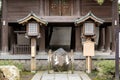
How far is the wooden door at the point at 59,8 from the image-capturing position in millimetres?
24016

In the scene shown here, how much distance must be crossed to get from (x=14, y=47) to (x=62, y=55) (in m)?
4.05

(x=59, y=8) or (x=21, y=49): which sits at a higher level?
(x=59, y=8)

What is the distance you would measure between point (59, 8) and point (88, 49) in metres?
3.98

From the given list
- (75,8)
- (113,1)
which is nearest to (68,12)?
(75,8)

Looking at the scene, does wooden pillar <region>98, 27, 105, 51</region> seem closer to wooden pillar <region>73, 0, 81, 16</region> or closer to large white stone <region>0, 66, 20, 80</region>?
wooden pillar <region>73, 0, 81, 16</region>

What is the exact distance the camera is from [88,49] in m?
21.5

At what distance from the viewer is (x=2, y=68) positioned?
47.8 ft

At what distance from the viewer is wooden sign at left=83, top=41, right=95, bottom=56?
2145 centimetres

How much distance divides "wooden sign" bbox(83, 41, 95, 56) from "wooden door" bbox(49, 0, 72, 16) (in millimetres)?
3231

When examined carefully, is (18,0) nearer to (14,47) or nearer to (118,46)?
(14,47)

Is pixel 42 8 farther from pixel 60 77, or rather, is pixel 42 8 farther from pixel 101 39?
pixel 60 77

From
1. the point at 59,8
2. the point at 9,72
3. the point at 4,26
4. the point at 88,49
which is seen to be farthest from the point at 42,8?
the point at 9,72

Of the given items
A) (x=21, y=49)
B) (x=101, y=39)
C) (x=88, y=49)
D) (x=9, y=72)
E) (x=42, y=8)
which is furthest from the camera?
(x=101, y=39)

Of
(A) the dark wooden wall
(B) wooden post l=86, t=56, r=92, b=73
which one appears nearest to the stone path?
(B) wooden post l=86, t=56, r=92, b=73
